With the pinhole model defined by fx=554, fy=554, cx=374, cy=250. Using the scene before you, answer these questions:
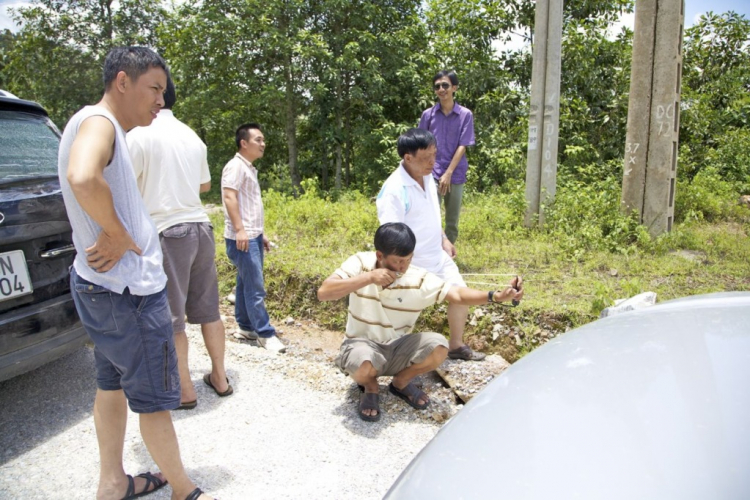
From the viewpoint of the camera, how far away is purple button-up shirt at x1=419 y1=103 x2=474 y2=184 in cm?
526

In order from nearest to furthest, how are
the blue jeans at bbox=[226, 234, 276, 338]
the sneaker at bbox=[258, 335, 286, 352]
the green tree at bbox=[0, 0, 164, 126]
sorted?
the blue jeans at bbox=[226, 234, 276, 338]
the sneaker at bbox=[258, 335, 286, 352]
the green tree at bbox=[0, 0, 164, 126]

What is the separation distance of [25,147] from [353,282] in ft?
6.88

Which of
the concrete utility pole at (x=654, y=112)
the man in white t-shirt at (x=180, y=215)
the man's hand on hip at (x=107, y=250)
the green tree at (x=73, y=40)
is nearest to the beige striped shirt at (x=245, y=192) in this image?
the man in white t-shirt at (x=180, y=215)

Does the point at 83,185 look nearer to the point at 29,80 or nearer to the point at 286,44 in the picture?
the point at 286,44

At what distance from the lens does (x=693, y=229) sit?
682 cm

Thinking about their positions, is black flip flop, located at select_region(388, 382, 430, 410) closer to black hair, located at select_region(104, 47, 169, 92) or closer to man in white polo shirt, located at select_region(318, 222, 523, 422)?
man in white polo shirt, located at select_region(318, 222, 523, 422)

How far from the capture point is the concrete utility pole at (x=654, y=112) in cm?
596

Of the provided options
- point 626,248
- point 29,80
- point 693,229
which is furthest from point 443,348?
point 29,80

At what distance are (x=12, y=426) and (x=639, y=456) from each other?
323cm

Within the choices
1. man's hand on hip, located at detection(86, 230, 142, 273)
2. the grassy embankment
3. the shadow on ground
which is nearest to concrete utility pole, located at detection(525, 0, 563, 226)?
the grassy embankment

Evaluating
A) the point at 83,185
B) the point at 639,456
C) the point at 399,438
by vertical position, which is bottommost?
the point at 399,438

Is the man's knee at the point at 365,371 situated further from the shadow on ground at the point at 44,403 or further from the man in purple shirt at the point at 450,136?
the man in purple shirt at the point at 450,136

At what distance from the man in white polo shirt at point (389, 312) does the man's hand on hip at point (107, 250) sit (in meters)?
1.24

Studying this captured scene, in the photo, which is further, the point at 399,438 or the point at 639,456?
the point at 399,438
